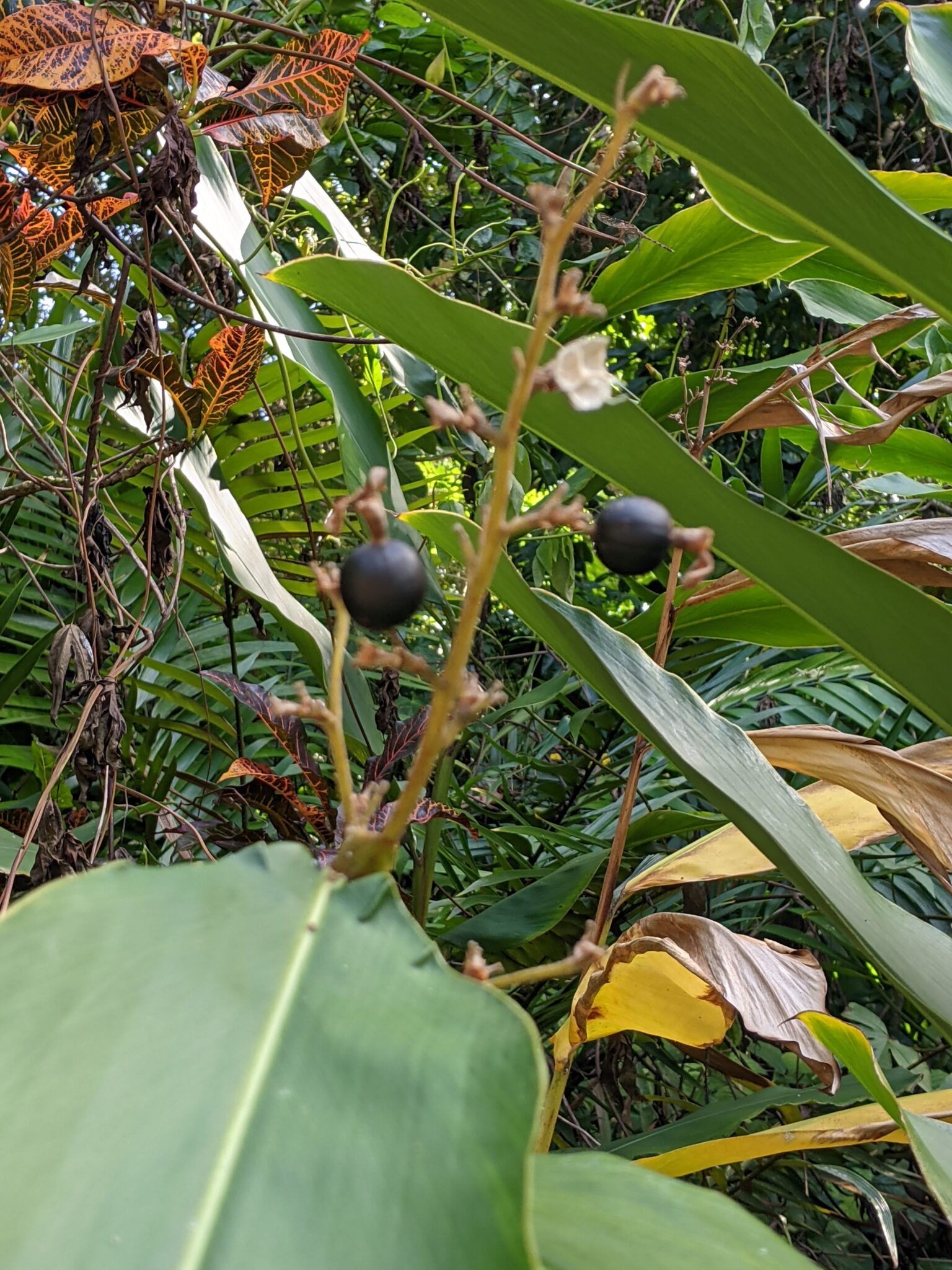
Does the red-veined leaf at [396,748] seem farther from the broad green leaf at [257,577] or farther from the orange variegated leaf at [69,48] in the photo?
the orange variegated leaf at [69,48]

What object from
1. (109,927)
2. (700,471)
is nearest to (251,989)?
(109,927)

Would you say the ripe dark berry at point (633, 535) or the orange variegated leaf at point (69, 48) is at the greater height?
the orange variegated leaf at point (69, 48)

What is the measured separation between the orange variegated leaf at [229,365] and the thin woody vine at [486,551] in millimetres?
500

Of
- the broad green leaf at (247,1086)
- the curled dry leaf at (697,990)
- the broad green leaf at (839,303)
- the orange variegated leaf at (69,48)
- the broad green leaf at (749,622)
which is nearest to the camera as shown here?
the broad green leaf at (247,1086)

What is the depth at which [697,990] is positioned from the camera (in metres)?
0.50

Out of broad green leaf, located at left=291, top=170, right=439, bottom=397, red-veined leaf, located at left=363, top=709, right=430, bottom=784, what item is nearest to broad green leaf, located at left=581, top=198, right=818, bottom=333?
broad green leaf, located at left=291, top=170, right=439, bottom=397

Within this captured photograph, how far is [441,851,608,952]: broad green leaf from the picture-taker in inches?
26.3

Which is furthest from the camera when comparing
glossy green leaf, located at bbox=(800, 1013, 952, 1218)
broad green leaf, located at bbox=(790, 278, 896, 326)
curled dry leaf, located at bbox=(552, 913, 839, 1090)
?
broad green leaf, located at bbox=(790, 278, 896, 326)

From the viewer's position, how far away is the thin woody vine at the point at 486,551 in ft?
0.68

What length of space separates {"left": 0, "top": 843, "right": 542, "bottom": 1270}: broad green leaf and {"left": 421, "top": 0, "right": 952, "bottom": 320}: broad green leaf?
1.16 feet

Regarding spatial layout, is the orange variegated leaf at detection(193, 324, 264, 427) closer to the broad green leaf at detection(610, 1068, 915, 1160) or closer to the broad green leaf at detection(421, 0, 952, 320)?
the broad green leaf at detection(421, 0, 952, 320)

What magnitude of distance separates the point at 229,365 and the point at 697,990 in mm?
515

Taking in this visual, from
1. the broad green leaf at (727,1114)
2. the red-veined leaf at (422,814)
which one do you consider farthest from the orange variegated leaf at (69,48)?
the broad green leaf at (727,1114)

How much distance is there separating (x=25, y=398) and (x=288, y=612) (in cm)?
72
